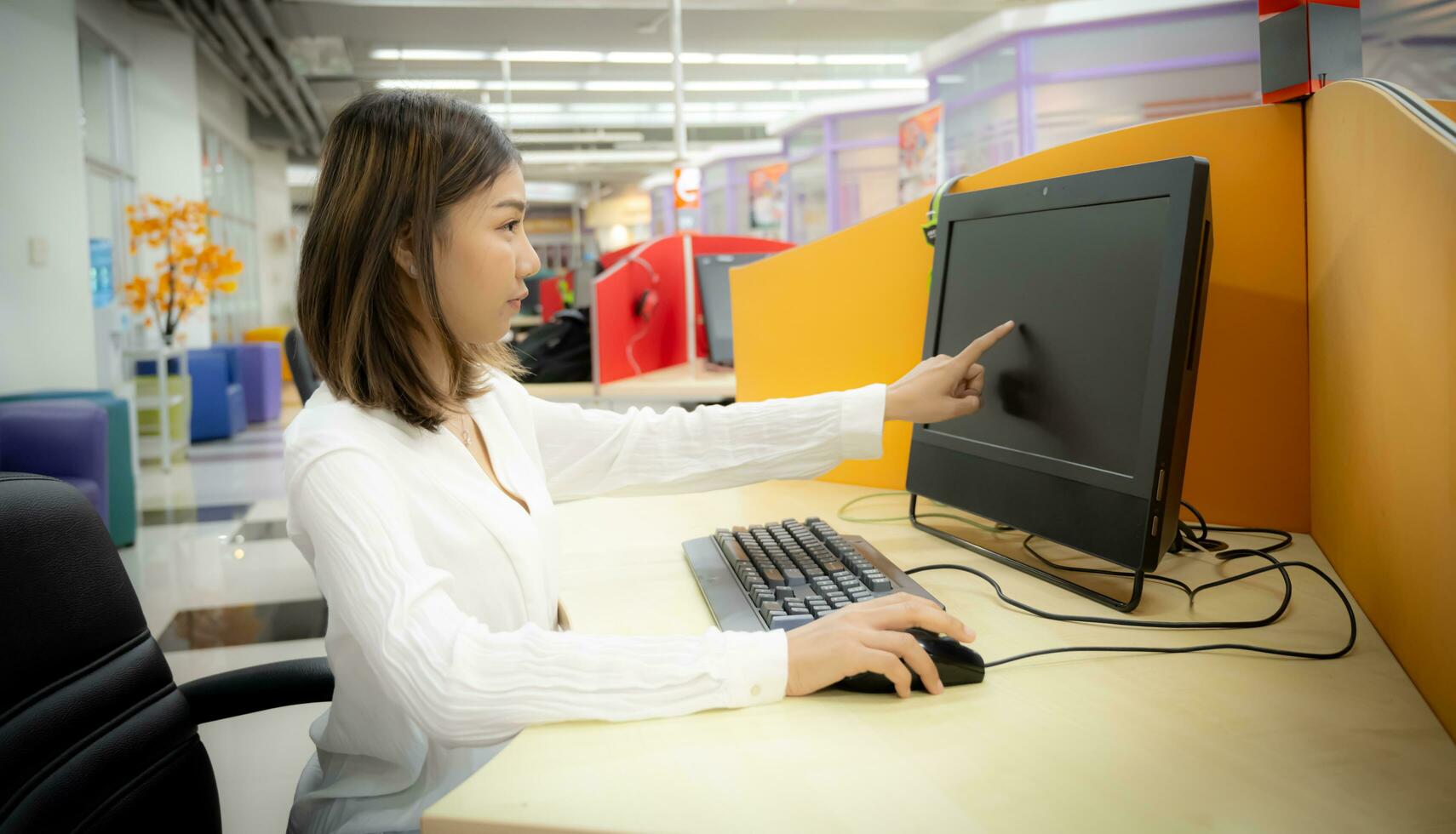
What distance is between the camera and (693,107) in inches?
548

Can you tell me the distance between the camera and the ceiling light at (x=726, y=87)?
475 inches

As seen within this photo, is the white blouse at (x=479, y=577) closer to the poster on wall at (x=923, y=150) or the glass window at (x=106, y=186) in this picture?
the glass window at (x=106, y=186)

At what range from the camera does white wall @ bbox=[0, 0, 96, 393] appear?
197 inches

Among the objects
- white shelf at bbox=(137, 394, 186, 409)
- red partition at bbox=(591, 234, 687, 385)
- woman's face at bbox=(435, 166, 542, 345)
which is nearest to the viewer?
woman's face at bbox=(435, 166, 542, 345)

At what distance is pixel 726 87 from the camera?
40.5 ft

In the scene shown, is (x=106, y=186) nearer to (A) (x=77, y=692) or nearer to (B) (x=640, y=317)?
(B) (x=640, y=317)

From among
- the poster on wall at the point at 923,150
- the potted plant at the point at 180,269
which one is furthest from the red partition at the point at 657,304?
the poster on wall at the point at 923,150

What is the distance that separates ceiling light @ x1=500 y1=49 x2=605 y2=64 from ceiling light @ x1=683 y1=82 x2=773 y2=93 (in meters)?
1.58

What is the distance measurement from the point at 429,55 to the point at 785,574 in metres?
10.5

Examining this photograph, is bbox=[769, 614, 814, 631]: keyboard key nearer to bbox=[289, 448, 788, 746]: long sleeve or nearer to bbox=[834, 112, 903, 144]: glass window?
bbox=[289, 448, 788, 746]: long sleeve

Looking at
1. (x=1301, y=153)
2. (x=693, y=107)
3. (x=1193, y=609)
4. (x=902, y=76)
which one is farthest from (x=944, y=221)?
(x=693, y=107)

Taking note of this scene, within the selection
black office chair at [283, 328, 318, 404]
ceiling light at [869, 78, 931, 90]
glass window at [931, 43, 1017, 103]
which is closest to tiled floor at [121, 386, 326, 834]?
black office chair at [283, 328, 318, 404]

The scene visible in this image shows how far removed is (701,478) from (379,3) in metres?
7.82

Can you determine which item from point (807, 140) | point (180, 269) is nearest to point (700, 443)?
point (180, 269)
